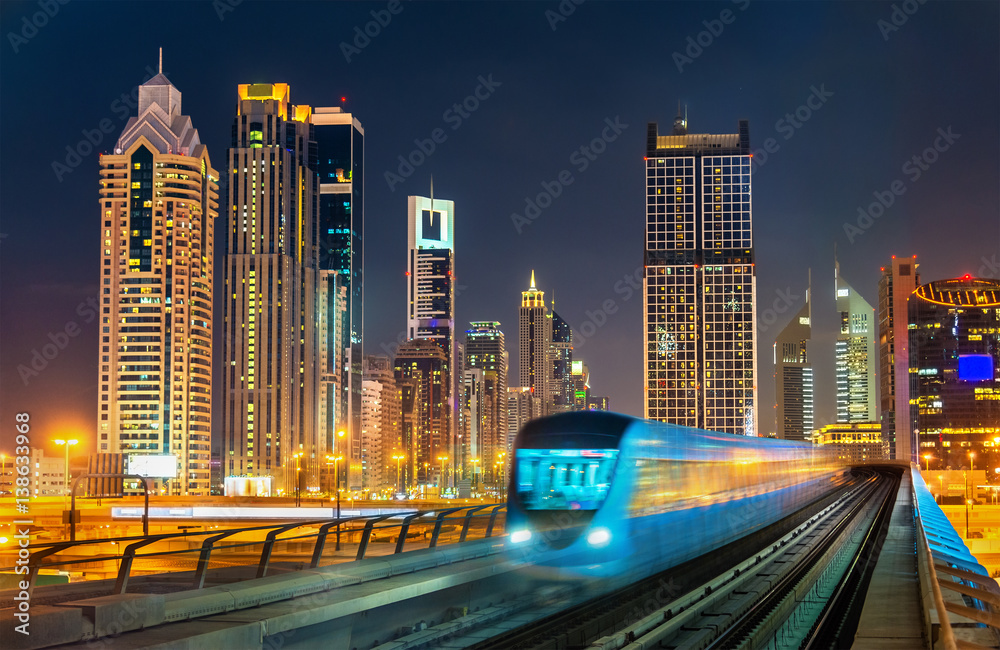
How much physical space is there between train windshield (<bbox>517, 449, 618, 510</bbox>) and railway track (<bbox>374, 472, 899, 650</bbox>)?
6.41 feet

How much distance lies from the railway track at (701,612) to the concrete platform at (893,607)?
43.9 inches

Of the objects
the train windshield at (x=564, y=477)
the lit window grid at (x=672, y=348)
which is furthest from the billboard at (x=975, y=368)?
the train windshield at (x=564, y=477)

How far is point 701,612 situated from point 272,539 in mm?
8387

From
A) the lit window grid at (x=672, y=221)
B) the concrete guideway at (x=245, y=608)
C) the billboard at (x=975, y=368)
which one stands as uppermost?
the lit window grid at (x=672, y=221)

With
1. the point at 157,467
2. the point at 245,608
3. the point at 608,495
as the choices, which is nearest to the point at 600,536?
the point at 608,495

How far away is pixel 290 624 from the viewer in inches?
484

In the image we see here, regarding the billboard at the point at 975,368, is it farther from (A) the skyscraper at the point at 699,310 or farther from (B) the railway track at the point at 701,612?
(B) the railway track at the point at 701,612

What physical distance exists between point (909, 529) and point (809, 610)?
9869 mm

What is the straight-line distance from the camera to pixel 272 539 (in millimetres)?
14344

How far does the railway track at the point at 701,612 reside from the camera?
16062mm

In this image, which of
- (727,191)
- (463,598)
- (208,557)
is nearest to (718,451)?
(463,598)

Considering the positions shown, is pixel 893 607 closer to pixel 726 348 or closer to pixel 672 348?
pixel 672 348

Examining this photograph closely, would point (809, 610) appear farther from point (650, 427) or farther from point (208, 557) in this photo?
point (208, 557)

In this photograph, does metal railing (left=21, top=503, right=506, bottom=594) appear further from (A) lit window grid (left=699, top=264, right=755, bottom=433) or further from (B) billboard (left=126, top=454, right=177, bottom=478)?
(A) lit window grid (left=699, top=264, right=755, bottom=433)
